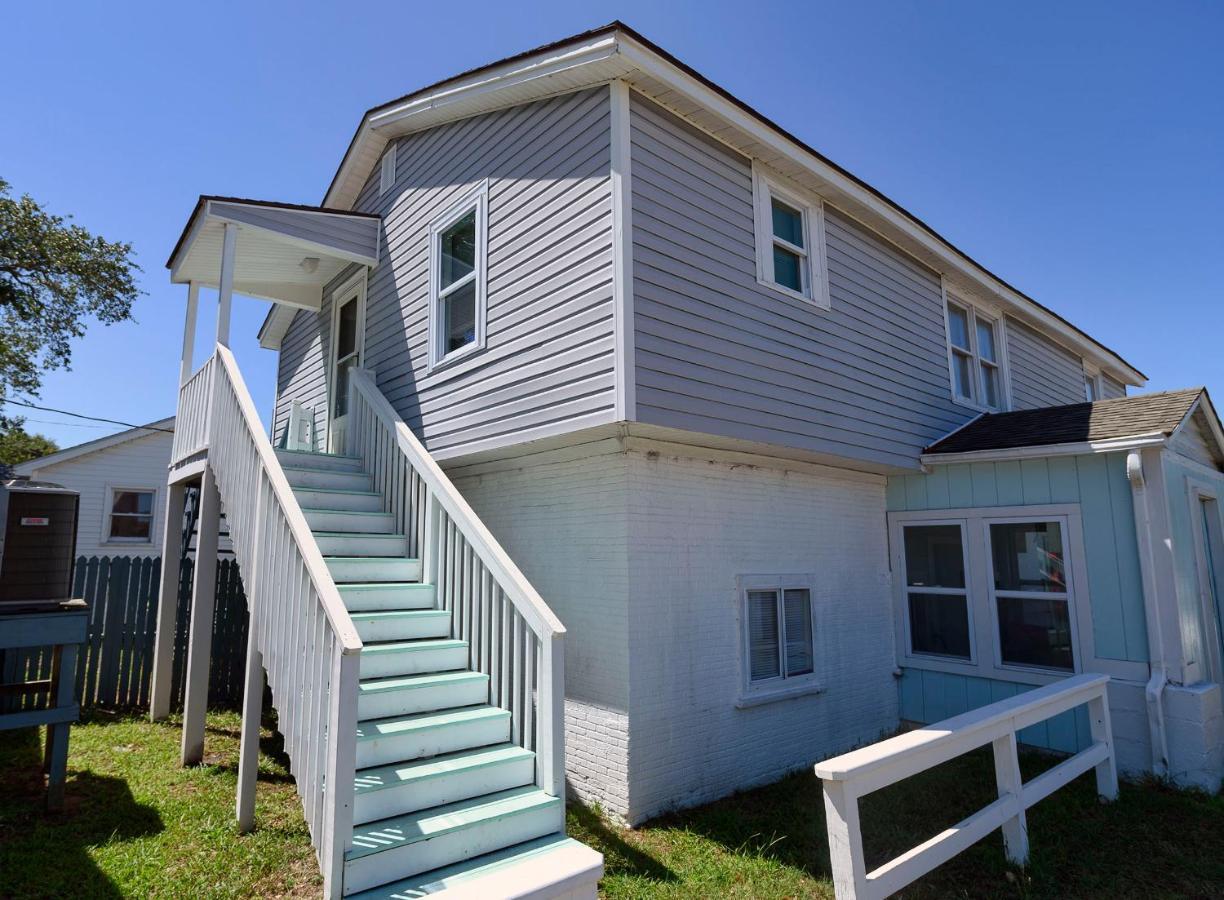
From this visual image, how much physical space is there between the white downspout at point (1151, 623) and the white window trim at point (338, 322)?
29.3 ft

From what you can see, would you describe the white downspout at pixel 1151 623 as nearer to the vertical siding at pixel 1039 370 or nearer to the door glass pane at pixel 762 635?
the door glass pane at pixel 762 635

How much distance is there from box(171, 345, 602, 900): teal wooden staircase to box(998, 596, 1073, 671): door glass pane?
572 centimetres

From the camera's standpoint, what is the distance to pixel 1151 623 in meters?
6.13

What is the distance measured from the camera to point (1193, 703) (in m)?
5.78

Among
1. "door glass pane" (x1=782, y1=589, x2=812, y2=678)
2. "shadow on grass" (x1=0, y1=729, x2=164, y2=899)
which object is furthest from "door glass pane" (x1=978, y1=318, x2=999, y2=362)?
"shadow on grass" (x1=0, y1=729, x2=164, y2=899)

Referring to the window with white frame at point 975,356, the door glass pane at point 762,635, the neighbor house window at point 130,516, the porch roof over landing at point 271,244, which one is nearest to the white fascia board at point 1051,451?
the window with white frame at point 975,356

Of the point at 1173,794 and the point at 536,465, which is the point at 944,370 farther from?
the point at 536,465

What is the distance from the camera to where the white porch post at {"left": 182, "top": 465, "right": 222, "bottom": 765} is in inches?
239

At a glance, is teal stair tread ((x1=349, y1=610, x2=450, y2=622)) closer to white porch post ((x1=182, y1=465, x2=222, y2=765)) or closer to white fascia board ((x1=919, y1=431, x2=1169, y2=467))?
white porch post ((x1=182, y1=465, x2=222, y2=765))

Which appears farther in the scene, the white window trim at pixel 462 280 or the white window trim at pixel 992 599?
the white window trim at pixel 992 599

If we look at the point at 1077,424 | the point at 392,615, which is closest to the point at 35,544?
the point at 392,615

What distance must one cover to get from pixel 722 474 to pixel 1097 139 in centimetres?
1043

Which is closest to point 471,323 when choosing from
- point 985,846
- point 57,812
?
point 57,812

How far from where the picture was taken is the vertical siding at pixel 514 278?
525 centimetres
